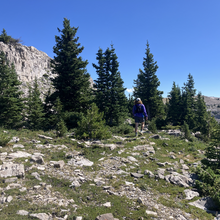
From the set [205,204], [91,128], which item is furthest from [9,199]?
[91,128]

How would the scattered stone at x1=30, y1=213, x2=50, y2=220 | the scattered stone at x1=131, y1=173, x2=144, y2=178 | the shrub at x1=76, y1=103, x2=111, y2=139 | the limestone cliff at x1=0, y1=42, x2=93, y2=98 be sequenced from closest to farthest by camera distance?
the scattered stone at x1=30, y1=213, x2=50, y2=220 → the scattered stone at x1=131, y1=173, x2=144, y2=178 → the shrub at x1=76, y1=103, x2=111, y2=139 → the limestone cliff at x1=0, y1=42, x2=93, y2=98

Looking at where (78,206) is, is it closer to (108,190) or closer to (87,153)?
(108,190)

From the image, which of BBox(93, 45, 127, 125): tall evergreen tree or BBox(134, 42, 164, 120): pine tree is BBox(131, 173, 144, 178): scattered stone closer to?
BBox(93, 45, 127, 125): tall evergreen tree

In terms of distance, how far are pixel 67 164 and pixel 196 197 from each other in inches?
226

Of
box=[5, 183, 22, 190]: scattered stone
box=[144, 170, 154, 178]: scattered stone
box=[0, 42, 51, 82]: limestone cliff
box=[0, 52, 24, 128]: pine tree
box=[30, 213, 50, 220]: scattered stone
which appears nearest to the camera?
box=[30, 213, 50, 220]: scattered stone

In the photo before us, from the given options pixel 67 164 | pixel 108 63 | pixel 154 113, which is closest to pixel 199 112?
pixel 154 113

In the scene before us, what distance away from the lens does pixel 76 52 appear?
22594 millimetres

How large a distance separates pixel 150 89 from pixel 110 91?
570 inches

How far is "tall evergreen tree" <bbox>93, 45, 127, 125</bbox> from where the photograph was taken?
2448 cm

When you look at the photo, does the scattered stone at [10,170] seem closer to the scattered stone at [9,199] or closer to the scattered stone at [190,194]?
the scattered stone at [9,199]

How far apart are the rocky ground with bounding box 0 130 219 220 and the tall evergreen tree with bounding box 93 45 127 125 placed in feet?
50.9

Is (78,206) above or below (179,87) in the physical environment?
below

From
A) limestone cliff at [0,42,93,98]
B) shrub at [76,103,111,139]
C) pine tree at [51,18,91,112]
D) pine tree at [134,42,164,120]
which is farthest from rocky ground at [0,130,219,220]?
limestone cliff at [0,42,93,98]

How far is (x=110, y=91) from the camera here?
24781mm
